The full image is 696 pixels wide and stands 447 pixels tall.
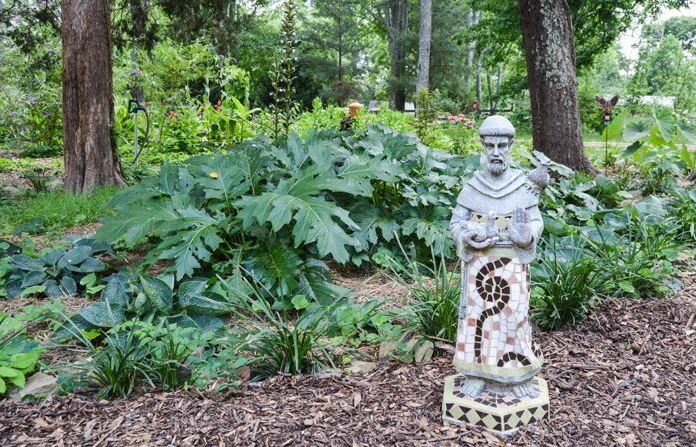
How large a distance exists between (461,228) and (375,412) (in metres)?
0.91

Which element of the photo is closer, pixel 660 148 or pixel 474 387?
pixel 474 387

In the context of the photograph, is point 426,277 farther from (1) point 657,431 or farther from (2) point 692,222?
(2) point 692,222

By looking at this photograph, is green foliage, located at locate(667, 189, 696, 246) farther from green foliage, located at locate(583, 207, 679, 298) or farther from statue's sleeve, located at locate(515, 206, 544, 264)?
statue's sleeve, located at locate(515, 206, 544, 264)

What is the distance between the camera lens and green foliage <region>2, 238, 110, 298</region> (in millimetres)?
3877

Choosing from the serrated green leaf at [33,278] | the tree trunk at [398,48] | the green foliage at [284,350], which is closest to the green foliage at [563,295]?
the green foliage at [284,350]

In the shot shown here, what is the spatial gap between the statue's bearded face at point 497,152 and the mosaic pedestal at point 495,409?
97cm

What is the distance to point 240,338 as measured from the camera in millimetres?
2947

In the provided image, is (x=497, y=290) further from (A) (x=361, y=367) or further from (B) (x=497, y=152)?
(A) (x=361, y=367)

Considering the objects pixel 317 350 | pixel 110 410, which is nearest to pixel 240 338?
pixel 317 350

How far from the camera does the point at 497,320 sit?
239 cm

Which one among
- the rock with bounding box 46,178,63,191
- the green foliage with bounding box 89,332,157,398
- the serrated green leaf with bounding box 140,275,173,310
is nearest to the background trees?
the rock with bounding box 46,178,63,191

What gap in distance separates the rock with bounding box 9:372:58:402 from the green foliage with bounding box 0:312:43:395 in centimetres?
4

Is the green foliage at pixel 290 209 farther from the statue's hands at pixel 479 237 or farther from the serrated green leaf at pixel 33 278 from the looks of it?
the statue's hands at pixel 479 237

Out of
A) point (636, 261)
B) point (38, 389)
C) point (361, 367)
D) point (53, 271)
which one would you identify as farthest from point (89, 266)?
point (636, 261)
